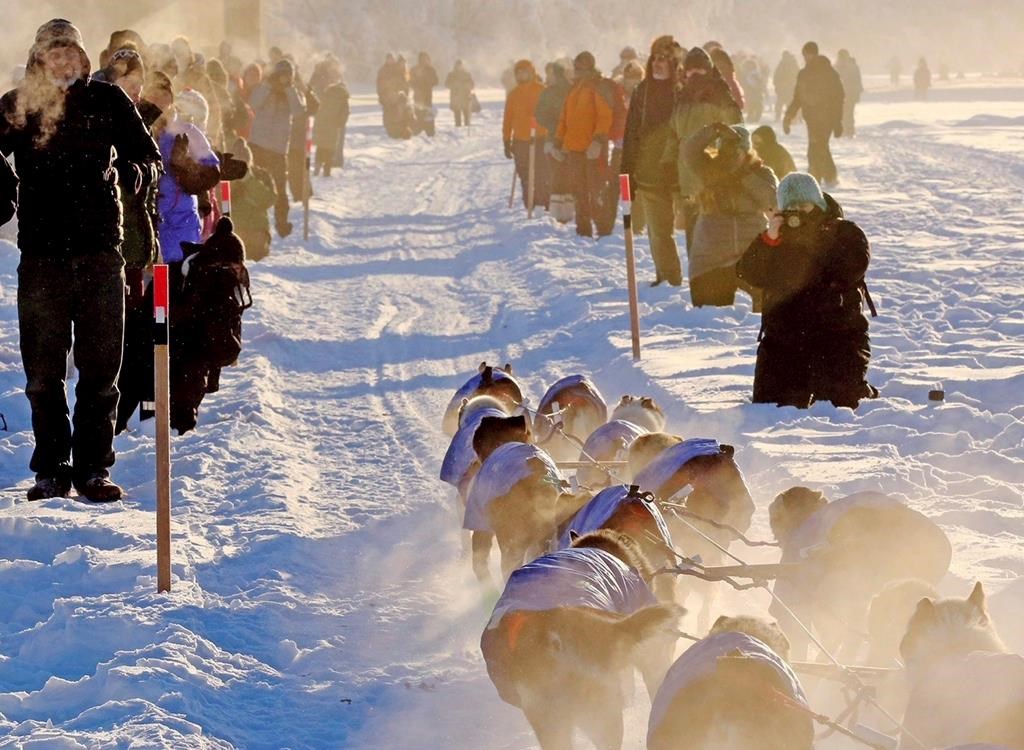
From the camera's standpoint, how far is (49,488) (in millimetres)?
7336

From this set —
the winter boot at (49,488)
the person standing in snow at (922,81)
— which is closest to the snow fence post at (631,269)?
the winter boot at (49,488)

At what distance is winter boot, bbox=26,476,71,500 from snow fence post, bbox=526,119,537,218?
13258 mm

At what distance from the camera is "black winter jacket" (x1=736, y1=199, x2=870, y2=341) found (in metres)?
8.60

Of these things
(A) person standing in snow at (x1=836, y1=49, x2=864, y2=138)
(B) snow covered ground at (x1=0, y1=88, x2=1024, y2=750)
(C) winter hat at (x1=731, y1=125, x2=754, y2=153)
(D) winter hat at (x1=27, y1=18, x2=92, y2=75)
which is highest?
(A) person standing in snow at (x1=836, y1=49, x2=864, y2=138)

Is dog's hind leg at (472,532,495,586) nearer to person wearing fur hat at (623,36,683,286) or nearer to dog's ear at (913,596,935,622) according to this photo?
dog's ear at (913,596,935,622)

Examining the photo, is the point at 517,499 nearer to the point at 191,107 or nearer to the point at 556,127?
the point at 191,107

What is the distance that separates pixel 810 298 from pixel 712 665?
554 cm

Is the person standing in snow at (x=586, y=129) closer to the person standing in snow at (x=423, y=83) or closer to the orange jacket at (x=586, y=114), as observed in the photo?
the orange jacket at (x=586, y=114)

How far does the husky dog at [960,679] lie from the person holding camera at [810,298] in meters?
→ 5.02

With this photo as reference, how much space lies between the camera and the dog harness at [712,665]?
3483 millimetres

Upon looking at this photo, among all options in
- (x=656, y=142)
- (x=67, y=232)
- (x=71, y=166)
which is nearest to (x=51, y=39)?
(x=71, y=166)

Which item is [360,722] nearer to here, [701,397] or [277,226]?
[701,397]

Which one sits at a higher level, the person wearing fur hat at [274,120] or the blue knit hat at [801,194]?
the person wearing fur hat at [274,120]

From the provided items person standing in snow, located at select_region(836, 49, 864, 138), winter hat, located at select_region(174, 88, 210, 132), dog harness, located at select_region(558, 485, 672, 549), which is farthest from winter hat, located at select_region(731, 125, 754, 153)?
person standing in snow, located at select_region(836, 49, 864, 138)
